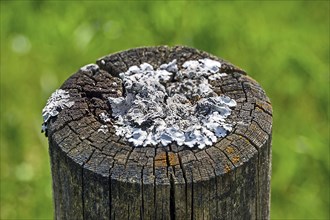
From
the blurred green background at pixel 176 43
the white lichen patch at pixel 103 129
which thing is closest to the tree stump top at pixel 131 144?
the white lichen patch at pixel 103 129

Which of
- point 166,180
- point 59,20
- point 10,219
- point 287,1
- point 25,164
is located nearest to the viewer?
point 166,180

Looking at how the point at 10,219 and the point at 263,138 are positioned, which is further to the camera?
the point at 10,219

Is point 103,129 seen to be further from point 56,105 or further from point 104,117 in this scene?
point 56,105

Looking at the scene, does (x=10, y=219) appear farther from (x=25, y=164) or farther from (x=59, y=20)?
(x=59, y=20)

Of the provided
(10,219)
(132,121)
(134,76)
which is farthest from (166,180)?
(10,219)

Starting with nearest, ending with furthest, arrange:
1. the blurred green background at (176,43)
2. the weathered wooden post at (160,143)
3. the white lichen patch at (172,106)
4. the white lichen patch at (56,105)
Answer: the weathered wooden post at (160,143) → the white lichen patch at (172,106) → the white lichen patch at (56,105) → the blurred green background at (176,43)

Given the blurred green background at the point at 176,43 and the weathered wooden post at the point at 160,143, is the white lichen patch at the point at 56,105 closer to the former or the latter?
the weathered wooden post at the point at 160,143

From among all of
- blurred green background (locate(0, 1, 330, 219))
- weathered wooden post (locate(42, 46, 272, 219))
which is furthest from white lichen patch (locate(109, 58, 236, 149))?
blurred green background (locate(0, 1, 330, 219))
